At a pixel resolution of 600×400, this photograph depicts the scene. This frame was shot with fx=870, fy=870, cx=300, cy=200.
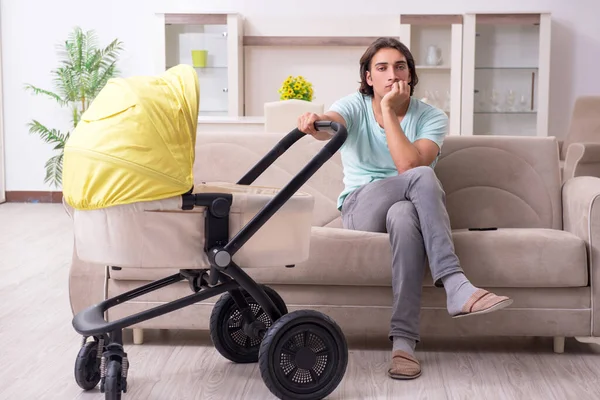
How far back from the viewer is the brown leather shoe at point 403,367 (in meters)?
2.58

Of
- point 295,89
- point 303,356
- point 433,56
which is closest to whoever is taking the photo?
point 303,356

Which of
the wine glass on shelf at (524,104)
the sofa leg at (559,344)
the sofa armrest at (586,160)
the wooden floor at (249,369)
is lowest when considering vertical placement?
the wooden floor at (249,369)

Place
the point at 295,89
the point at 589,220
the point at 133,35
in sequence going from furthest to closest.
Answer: the point at 133,35
the point at 295,89
the point at 589,220

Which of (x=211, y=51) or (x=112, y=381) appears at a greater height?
(x=211, y=51)

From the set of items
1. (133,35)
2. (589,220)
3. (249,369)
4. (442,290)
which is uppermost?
(133,35)

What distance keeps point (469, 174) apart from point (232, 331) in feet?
3.63

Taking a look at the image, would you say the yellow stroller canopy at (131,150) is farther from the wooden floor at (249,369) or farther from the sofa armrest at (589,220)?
the sofa armrest at (589,220)

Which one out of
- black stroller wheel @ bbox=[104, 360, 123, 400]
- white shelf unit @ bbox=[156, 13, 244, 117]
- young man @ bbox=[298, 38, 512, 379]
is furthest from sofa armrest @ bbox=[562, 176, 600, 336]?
white shelf unit @ bbox=[156, 13, 244, 117]

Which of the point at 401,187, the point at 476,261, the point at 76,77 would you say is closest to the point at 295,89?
the point at 401,187

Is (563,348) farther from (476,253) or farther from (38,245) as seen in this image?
(38,245)

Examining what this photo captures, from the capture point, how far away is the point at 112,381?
215cm

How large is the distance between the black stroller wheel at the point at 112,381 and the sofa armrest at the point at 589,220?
4.97 ft

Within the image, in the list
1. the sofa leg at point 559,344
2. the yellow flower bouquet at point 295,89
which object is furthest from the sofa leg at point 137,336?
the yellow flower bouquet at point 295,89

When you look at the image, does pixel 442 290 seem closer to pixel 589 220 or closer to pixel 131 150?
pixel 589 220
